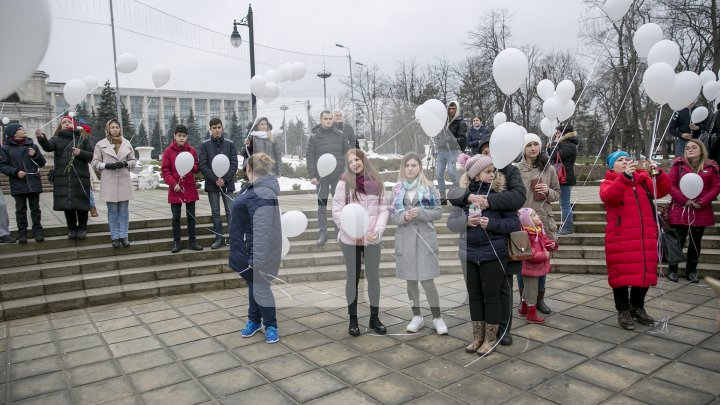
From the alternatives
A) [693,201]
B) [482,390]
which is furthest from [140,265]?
→ [693,201]

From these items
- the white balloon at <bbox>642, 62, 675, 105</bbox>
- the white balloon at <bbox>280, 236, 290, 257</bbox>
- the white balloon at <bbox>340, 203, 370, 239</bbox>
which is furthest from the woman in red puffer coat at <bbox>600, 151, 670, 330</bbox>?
the white balloon at <bbox>280, 236, 290, 257</bbox>

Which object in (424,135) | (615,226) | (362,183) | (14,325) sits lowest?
(14,325)

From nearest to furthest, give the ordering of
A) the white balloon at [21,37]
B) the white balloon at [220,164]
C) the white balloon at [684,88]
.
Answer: the white balloon at [21,37] < the white balloon at [684,88] < the white balloon at [220,164]

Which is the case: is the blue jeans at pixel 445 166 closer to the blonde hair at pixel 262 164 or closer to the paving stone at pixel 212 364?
the blonde hair at pixel 262 164

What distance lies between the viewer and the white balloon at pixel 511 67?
408 cm

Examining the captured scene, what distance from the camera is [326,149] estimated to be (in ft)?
12.4

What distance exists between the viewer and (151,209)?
31.9 ft

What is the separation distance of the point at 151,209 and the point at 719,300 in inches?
376

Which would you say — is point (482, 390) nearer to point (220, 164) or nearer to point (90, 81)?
point (220, 164)

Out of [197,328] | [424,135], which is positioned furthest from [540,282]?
[197,328]

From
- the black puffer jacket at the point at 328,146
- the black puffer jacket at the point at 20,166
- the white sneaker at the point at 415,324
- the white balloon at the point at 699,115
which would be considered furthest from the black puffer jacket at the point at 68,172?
the white balloon at the point at 699,115

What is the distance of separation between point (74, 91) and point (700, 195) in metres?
8.33

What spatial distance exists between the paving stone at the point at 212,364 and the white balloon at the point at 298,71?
251cm

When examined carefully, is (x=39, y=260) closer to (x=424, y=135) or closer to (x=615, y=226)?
(x=424, y=135)
